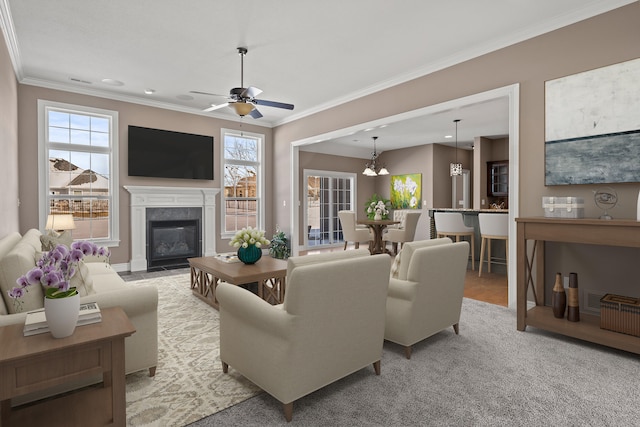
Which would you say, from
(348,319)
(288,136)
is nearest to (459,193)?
(288,136)

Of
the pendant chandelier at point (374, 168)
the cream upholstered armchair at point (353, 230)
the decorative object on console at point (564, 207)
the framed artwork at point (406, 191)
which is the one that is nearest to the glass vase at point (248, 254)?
the decorative object on console at point (564, 207)

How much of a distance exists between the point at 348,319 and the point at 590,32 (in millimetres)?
3399

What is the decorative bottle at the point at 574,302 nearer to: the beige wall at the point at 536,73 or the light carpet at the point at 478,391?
the light carpet at the point at 478,391

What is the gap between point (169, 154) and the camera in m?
6.17

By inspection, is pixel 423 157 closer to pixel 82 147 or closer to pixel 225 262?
pixel 225 262

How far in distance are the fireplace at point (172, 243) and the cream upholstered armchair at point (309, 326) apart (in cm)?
434

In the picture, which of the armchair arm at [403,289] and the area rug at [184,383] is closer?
the area rug at [184,383]

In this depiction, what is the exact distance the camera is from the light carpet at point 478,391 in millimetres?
1846

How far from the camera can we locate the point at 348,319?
2.02 meters

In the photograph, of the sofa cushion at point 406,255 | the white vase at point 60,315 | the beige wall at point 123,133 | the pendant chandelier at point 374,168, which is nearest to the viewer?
the white vase at point 60,315

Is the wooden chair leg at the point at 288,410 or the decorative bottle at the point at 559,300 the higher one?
the decorative bottle at the point at 559,300

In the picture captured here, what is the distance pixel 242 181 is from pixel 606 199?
5.93m

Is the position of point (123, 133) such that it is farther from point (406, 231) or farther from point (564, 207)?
point (564, 207)

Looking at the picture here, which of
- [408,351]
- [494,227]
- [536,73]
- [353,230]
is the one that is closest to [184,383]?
[408,351]
